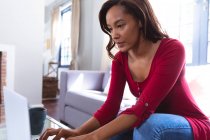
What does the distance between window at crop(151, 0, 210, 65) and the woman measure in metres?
1.43

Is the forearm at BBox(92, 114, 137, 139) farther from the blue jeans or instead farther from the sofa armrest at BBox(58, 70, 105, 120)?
the sofa armrest at BBox(58, 70, 105, 120)

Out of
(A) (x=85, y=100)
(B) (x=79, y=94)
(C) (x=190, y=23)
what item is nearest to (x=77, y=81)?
(B) (x=79, y=94)

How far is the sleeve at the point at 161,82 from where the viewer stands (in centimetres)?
70

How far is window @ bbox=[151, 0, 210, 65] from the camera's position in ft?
7.09

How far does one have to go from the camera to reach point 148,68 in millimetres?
861

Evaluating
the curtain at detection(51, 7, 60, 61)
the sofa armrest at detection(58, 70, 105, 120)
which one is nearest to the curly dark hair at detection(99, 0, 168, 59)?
the sofa armrest at detection(58, 70, 105, 120)

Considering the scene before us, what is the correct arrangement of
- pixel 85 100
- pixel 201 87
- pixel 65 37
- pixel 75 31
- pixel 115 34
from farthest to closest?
1. pixel 65 37
2. pixel 75 31
3. pixel 85 100
4. pixel 201 87
5. pixel 115 34

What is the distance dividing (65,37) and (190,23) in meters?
3.78

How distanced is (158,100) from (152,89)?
4cm

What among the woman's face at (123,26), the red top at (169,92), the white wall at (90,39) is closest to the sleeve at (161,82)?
the red top at (169,92)

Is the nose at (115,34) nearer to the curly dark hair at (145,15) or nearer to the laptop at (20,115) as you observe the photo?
the curly dark hair at (145,15)

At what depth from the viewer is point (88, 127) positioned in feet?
2.98

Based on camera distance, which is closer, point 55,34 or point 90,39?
point 90,39

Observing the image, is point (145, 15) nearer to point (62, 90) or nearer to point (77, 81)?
point (77, 81)
